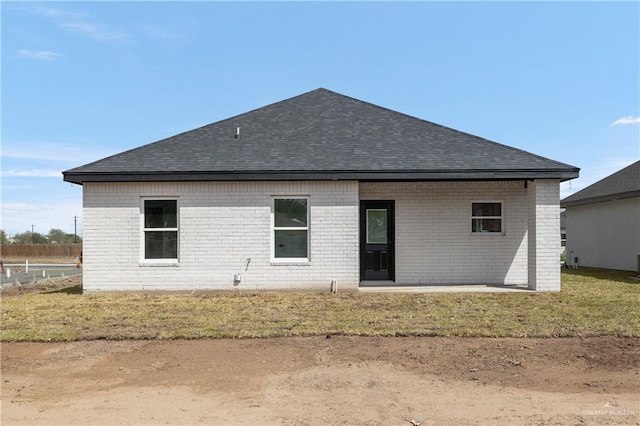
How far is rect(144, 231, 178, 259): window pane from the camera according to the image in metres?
12.3

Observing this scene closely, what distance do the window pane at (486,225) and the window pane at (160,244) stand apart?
771cm

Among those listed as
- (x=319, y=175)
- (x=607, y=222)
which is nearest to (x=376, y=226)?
(x=319, y=175)

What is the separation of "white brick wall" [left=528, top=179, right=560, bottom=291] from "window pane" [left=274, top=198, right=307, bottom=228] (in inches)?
218

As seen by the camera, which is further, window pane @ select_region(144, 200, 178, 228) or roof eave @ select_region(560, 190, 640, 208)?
roof eave @ select_region(560, 190, 640, 208)

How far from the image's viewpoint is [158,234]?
12352 millimetres

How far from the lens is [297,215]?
1235cm

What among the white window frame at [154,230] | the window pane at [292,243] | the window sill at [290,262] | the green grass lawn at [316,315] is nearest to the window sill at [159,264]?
the white window frame at [154,230]

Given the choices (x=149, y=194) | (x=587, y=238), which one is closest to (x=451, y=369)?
(x=149, y=194)

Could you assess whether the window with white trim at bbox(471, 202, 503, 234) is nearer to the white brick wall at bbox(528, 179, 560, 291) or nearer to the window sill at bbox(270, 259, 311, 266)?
the white brick wall at bbox(528, 179, 560, 291)

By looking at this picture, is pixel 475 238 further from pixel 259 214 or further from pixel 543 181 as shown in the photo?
pixel 259 214

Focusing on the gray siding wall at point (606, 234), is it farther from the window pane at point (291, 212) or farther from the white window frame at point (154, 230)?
the white window frame at point (154, 230)

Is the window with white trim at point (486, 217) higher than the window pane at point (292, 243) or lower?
higher

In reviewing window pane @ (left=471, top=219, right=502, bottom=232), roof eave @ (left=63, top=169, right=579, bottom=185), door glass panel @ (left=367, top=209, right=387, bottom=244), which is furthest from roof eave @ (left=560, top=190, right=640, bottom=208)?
door glass panel @ (left=367, top=209, right=387, bottom=244)

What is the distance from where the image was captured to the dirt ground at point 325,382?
15.1 feet
